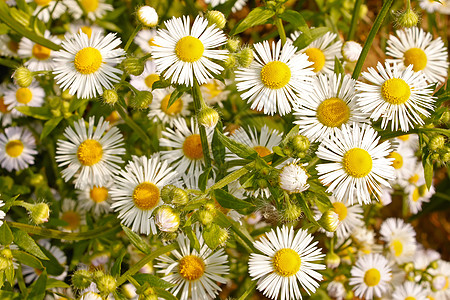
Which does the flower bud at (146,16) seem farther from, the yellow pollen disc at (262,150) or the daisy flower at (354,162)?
the daisy flower at (354,162)

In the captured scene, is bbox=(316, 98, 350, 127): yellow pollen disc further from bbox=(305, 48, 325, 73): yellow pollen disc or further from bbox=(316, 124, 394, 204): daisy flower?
bbox=(305, 48, 325, 73): yellow pollen disc

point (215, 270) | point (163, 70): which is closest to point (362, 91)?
point (163, 70)

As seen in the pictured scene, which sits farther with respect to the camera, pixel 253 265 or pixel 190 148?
pixel 190 148

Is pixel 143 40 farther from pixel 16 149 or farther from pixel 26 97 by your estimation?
pixel 16 149

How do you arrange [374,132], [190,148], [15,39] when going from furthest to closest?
[15,39]
[190,148]
[374,132]

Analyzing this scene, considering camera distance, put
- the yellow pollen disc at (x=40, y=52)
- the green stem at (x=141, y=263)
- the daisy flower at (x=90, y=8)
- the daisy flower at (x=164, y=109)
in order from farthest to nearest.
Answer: the daisy flower at (x=90, y=8) < the yellow pollen disc at (x=40, y=52) < the daisy flower at (x=164, y=109) < the green stem at (x=141, y=263)

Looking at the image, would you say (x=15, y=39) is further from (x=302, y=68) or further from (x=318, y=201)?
(x=318, y=201)

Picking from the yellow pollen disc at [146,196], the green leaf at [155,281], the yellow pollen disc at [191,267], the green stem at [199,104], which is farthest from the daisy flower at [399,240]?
the green leaf at [155,281]
